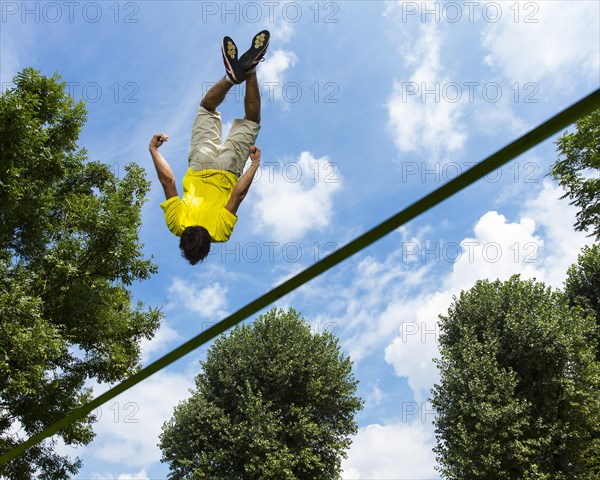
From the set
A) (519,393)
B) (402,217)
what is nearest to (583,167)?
(519,393)

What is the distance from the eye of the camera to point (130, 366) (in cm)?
1449

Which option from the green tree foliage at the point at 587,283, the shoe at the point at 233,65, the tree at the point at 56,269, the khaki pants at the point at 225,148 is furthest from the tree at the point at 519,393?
the shoe at the point at 233,65

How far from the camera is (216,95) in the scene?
18.4 feet

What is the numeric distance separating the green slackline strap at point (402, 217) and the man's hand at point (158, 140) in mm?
2146

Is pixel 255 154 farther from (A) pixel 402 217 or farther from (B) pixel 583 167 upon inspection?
(B) pixel 583 167

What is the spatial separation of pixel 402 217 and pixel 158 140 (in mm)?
3159

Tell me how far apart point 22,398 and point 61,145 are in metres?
6.56

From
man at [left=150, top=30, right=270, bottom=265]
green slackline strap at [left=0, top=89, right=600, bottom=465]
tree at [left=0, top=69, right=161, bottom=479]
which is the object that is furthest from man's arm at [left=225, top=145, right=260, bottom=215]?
tree at [left=0, top=69, right=161, bottom=479]

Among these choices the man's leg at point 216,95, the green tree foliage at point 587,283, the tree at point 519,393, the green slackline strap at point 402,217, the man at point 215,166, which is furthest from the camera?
the green tree foliage at point 587,283

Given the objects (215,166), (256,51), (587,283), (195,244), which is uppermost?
(587,283)

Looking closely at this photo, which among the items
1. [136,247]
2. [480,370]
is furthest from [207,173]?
[480,370]

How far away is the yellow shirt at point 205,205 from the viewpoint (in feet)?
16.3

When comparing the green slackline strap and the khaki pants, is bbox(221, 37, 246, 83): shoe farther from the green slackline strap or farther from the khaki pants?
the green slackline strap

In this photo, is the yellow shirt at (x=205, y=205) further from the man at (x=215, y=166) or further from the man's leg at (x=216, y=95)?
the man's leg at (x=216, y=95)
